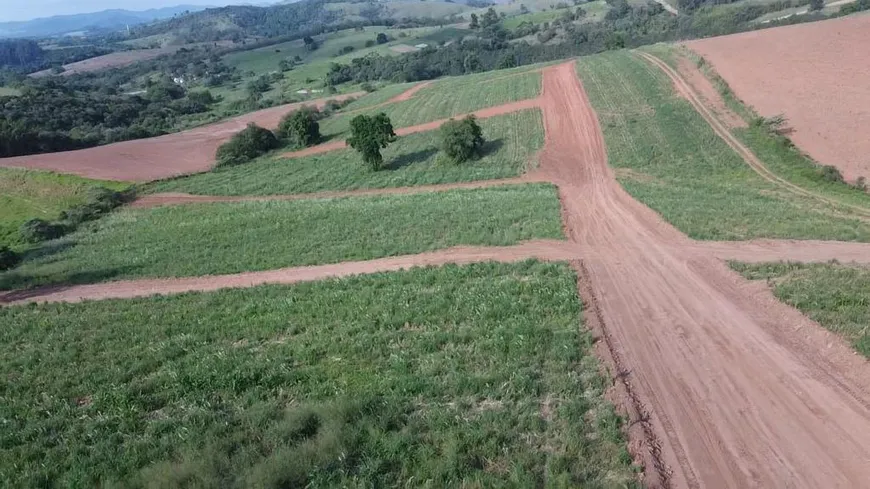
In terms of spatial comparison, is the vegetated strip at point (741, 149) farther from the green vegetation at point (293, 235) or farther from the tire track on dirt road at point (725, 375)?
the green vegetation at point (293, 235)

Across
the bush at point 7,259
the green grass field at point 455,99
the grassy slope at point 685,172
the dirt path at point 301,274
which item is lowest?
the bush at point 7,259

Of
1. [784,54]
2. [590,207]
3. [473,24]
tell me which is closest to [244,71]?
[473,24]

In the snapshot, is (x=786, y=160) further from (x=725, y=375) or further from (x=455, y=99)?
(x=455, y=99)

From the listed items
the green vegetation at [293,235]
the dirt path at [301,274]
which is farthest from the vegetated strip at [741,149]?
the dirt path at [301,274]

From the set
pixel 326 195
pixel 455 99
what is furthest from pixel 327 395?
pixel 455 99

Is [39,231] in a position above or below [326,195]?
below

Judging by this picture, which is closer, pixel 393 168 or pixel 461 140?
pixel 461 140

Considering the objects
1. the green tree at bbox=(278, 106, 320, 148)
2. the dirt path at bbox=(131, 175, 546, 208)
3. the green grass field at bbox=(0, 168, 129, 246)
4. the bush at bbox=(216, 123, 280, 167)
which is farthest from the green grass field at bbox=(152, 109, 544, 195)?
the green grass field at bbox=(0, 168, 129, 246)

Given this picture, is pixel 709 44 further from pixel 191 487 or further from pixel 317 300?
pixel 191 487
